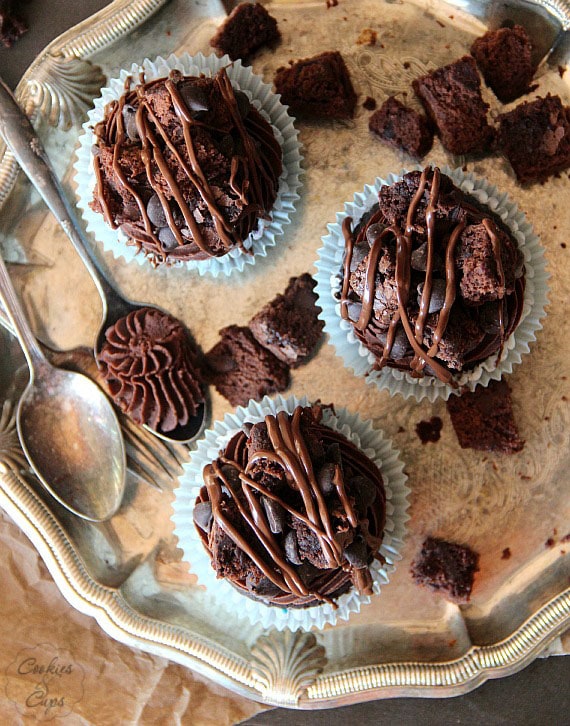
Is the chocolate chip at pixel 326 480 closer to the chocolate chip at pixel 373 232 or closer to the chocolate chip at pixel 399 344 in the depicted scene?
the chocolate chip at pixel 399 344

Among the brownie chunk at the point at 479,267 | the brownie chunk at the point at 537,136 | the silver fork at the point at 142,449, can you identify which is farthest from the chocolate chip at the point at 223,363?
the brownie chunk at the point at 537,136

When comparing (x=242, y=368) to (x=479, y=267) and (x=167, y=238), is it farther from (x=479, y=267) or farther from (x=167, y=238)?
(x=479, y=267)

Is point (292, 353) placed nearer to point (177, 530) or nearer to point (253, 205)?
point (253, 205)

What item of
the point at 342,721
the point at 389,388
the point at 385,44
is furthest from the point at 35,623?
the point at 385,44

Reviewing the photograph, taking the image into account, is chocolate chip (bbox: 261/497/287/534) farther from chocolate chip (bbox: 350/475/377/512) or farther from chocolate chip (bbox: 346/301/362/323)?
chocolate chip (bbox: 346/301/362/323)

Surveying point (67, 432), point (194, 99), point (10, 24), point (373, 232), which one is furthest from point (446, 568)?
point (10, 24)

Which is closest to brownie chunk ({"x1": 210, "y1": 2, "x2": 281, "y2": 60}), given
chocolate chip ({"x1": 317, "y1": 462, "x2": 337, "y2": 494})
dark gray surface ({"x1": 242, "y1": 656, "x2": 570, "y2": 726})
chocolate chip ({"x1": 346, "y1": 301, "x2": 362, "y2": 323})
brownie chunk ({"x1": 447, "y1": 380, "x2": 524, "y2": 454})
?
chocolate chip ({"x1": 346, "y1": 301, "x2": 362, "y2": 323})
